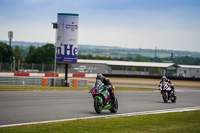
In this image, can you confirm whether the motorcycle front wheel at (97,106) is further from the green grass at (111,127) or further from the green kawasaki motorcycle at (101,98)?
the green grass at (111,127)

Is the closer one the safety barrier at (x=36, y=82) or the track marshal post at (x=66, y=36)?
the safety barrier at (x=36, y=82)

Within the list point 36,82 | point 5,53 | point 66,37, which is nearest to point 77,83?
point 36,82

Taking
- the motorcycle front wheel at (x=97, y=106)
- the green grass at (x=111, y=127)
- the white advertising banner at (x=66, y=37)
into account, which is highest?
the white advertising banner at (x=66, y=37)

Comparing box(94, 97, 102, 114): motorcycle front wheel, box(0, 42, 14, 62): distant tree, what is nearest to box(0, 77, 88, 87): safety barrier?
box(94, 97, 102, 114): motorcycle front wheel

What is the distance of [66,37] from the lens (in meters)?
34.7

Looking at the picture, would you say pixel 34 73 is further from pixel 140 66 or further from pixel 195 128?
pixel 140 66

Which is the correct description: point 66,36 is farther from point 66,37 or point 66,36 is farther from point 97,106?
point 97,106

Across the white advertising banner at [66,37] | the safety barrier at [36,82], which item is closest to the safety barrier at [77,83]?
the safety barrier at [36,82]

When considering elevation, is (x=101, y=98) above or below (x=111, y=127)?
above

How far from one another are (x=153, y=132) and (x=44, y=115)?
479cm

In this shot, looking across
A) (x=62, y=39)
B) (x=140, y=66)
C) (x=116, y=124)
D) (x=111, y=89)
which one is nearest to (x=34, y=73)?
(x=62, y=39)

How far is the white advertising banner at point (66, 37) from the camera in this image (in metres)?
34.5

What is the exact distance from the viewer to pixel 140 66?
116 metres

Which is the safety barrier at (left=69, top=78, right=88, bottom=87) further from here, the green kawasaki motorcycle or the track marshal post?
the green kawasaki motorcycle
